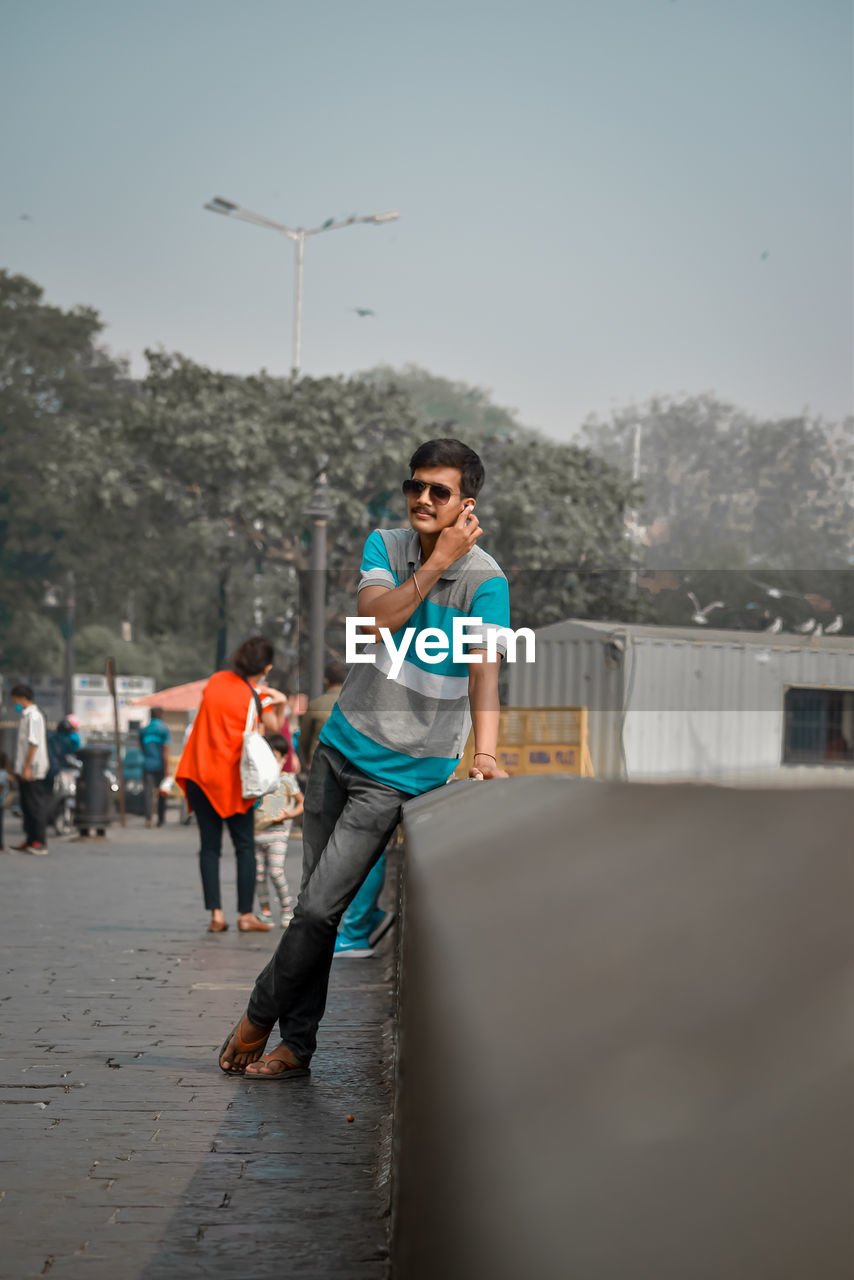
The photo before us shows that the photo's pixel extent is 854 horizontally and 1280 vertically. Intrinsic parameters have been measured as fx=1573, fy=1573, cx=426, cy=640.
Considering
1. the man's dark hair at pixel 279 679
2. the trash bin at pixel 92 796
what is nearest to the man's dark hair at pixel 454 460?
the trash bin at pixel 92 796

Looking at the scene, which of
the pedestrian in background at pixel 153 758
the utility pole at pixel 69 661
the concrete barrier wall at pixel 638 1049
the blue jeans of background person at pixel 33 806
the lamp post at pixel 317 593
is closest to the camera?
the concrete barrier wall at pixel 638 1049

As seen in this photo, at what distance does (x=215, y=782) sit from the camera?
905 cm

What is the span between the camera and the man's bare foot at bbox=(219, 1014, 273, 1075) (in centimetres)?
479

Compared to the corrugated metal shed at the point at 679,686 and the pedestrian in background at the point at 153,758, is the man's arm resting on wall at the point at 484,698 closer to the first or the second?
the corrugated metal shed at the point at 679,686

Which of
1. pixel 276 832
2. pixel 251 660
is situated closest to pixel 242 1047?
pixel 251 660

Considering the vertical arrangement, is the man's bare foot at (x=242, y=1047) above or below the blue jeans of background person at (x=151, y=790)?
above

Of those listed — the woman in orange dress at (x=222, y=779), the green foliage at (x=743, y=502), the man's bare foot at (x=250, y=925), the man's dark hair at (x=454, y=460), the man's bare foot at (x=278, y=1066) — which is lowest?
the man's bare foot at (x=250, y=925)

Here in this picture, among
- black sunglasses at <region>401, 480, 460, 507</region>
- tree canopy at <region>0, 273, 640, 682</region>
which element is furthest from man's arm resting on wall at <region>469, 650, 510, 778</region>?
tree canopy at <region>0, 273, 640, 682</region>

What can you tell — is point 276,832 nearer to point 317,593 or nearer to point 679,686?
point 317,593

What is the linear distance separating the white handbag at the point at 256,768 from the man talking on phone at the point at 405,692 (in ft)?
14.4

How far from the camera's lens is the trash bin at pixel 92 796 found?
728 inches

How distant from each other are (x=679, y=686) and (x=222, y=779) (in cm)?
1518

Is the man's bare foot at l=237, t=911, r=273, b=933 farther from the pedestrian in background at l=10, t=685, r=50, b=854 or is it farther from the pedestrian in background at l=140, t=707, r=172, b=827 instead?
the pedestrian in background at l=140, t=707, r=172, b=827

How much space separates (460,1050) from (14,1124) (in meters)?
2.32
